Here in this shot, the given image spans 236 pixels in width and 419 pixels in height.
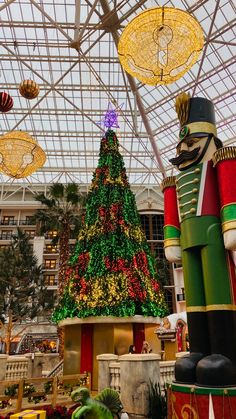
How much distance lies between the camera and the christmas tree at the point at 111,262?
11727mm

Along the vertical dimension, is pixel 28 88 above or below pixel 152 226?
below

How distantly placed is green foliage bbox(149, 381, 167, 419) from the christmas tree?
4737 millimetres

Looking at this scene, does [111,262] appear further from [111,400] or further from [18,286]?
[18,286]

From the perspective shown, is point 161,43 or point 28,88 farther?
point 28,88

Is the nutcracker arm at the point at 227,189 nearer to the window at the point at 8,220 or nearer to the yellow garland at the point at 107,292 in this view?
the yellow garland at the point at 107,292

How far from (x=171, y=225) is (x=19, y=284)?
19.5 metres

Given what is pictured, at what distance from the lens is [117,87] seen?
26.8m

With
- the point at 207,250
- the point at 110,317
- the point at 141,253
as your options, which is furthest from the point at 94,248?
the point at 207,250

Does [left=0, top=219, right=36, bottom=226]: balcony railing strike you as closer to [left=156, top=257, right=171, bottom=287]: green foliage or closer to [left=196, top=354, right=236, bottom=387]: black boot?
[left=156, top=257, right=171, bottom=287]: green foliage

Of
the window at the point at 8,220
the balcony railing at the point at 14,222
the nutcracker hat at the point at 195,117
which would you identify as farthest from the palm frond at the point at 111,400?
the window at the point at 8,220

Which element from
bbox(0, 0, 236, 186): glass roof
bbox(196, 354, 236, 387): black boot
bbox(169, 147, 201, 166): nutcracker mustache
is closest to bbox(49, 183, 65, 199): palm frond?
bbox(0, 0, 236, 186): glass roof

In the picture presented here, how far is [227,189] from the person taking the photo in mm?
4785

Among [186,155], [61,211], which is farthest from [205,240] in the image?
[61,211]

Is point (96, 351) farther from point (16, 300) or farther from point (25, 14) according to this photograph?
point (25, 14)
